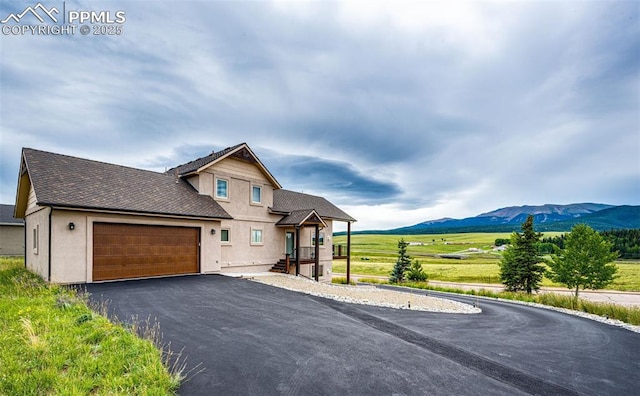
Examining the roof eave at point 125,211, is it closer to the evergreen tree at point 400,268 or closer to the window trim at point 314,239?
the window trim at point 314,239

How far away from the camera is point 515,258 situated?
30.3m

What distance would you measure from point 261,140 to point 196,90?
251 inches

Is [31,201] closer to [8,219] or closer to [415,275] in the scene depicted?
[8,219]

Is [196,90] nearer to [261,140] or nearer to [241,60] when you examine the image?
[241,60]

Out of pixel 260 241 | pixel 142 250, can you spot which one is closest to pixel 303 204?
pixel 260 241

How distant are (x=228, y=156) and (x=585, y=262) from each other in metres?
33.9

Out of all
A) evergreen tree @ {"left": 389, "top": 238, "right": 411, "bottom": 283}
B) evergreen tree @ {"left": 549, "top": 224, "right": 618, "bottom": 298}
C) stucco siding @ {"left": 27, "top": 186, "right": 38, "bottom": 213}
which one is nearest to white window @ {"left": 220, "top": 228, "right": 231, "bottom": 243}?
stucco siding @ {"left": 27, "top": 186, "right": 38, "bottom": 213}

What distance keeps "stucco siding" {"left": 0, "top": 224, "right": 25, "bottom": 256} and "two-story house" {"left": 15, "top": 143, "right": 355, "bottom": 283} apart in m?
15.2

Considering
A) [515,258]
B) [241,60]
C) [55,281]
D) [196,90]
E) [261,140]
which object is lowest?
[515,258]

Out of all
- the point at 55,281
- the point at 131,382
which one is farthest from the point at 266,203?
the point at 131,382

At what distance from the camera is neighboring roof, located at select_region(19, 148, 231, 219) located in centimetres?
1252

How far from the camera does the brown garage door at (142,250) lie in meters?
13.2

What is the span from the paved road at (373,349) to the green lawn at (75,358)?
23.5 inches

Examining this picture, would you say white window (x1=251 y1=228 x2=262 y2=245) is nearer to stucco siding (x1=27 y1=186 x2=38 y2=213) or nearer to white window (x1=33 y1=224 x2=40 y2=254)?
white window (x1=33 y1=224 x2=40 y2=254)
